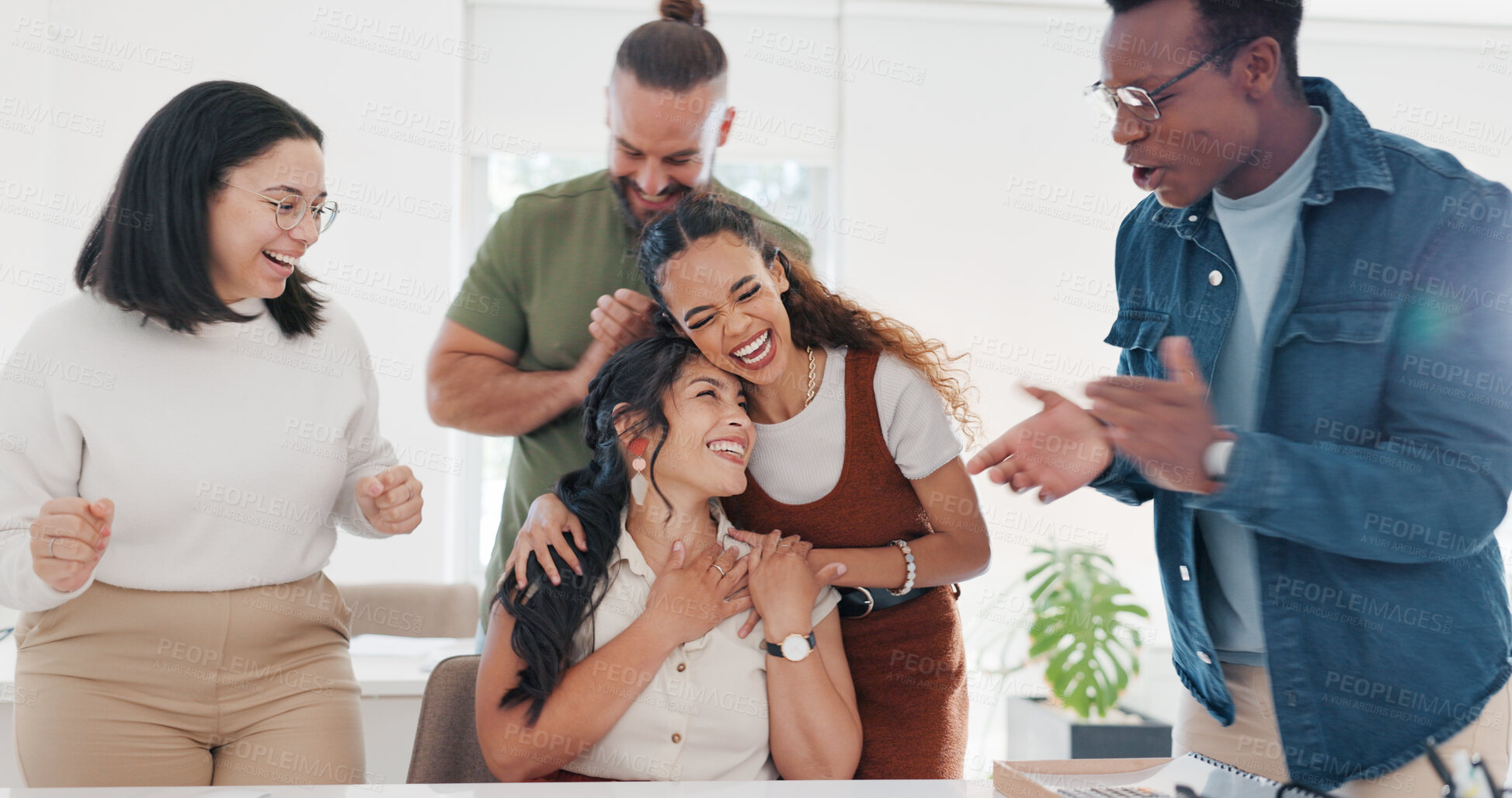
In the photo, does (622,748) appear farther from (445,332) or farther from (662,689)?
(445,332)

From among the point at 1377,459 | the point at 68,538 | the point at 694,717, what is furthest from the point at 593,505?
the point at 1377,459

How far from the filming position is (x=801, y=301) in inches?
72.6

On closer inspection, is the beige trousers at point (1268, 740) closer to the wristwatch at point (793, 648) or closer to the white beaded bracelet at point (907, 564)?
the white beaded bracelet at point (907, 564)

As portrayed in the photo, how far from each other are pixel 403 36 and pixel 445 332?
242 centimetres

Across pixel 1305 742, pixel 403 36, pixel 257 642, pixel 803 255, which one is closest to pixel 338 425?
pixel 257 642

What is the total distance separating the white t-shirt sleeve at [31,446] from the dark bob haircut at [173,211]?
0.13 m

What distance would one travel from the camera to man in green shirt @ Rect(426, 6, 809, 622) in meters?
1.91

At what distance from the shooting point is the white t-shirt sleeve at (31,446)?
4.87ft

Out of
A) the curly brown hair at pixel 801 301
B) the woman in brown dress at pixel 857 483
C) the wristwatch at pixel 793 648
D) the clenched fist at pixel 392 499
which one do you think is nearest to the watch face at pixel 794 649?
the wristwatch at pixel 793 648

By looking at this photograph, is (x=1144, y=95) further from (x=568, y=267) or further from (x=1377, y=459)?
(x=568, y=267)

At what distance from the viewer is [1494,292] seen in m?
1.26

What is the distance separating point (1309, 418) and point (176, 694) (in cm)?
167

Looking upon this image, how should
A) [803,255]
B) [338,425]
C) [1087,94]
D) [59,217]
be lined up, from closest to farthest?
[1087,94]
[338,425]
[803,255]
[59,217]

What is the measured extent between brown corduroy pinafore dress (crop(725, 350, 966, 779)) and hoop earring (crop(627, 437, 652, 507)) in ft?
0.75
